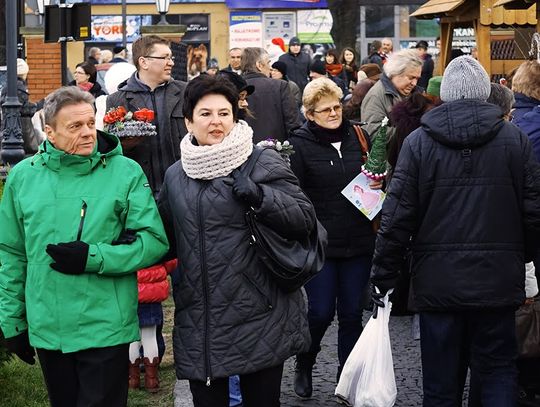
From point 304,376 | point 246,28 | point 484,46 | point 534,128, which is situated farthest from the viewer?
point 246,28

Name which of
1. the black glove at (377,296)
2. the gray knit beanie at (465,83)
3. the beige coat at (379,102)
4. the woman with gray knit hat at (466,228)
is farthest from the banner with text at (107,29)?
the woman with gray knit hat at (466,228)

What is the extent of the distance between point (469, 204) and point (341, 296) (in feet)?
5.94

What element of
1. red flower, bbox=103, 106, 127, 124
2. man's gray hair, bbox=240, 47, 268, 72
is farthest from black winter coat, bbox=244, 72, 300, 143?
red flower, bbox=103, 106, 127, 124

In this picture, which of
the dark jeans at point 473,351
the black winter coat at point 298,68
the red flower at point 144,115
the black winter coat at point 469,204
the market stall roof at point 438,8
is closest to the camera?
the black winter coat at point 469,204

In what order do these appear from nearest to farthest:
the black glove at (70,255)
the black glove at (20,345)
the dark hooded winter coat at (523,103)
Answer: the black glove at (70,255), the black glove at (20,345), the dark hooded winter coat at (523,103)

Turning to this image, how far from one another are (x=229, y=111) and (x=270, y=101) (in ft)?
17.3

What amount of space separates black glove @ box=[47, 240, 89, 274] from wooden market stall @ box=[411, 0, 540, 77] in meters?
9.47

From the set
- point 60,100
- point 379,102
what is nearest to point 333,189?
point 379,102

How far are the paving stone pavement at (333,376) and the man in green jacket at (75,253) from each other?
2.11 metres

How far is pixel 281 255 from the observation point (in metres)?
4.94

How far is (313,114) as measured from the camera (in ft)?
23.9

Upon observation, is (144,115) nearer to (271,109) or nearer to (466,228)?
(466,228)

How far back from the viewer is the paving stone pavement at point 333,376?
7.18 m

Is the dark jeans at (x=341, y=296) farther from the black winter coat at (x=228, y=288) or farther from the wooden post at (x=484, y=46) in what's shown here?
the wooden post at (x=484, y=46)
